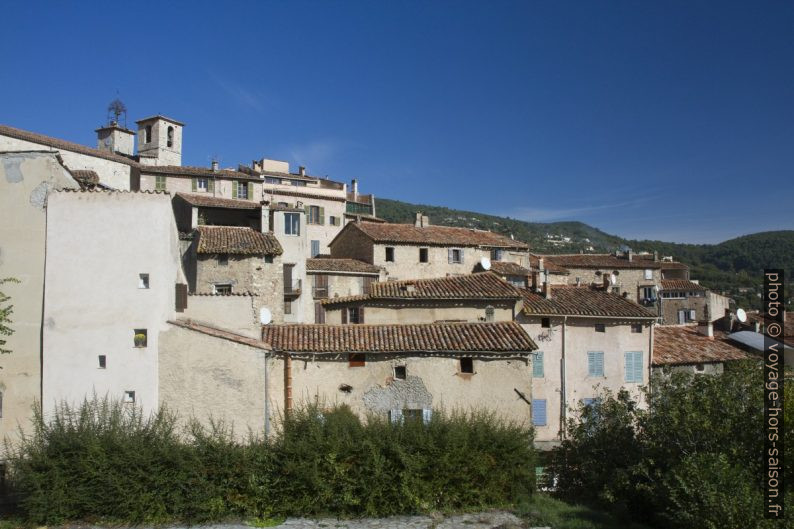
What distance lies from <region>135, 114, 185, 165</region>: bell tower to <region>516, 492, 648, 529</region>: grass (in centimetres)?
5060

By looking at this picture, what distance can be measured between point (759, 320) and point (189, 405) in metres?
41.0

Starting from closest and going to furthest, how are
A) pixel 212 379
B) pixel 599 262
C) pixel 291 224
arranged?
1. pixel 212 379
2. pixel 291 224
3. pixel 599 262

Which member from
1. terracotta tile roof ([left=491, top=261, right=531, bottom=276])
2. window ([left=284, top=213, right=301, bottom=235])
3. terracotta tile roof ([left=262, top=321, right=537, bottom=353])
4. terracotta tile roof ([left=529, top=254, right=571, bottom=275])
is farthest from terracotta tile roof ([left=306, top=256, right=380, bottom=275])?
terracotta tile roof ([left=529, top=254, right=571, bottom=275])

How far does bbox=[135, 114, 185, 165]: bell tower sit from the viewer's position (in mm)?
60906

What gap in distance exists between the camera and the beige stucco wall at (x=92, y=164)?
140 ft

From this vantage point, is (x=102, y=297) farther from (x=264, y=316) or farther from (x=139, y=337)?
(x=264, y=316)

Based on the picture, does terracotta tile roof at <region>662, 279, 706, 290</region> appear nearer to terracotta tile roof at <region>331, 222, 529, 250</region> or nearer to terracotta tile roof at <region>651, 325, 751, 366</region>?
terracotta tile roof at <region>331, 222, 529, 250</region>

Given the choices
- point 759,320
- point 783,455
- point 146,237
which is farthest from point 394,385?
point 759,320

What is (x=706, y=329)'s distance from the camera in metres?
41.0

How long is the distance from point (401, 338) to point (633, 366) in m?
→ 15.1

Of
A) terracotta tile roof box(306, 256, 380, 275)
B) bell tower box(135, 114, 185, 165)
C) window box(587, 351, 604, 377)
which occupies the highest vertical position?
→ bell tower box(135, 114, 185, 165)

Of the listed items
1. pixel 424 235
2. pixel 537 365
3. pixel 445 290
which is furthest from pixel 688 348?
pixel 424 235

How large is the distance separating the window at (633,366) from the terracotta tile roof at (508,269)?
1418 cm

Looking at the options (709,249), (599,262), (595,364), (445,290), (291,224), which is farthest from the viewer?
(709,249)
